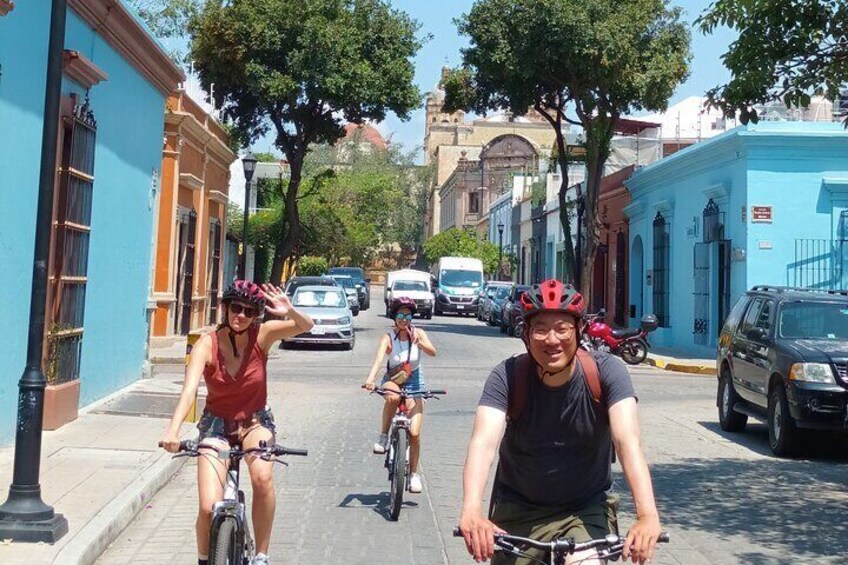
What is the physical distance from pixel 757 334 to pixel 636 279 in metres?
21.6

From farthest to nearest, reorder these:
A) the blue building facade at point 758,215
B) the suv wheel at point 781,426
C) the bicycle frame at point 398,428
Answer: the blue building facade at point 758,215, the suv wheel at point 781,426, the bicycle frame at point 398,428

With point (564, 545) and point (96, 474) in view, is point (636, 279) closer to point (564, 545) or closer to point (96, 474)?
point (96, 474)

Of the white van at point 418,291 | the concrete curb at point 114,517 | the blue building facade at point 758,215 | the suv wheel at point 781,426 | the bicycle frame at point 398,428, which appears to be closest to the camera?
the concrete curb at point 114,517

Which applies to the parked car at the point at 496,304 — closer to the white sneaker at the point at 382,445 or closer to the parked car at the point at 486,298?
the parked car at the point at 486,298

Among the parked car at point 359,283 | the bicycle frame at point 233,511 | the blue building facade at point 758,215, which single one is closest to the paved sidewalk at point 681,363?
the blue building facade at point 758,215

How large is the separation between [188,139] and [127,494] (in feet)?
59.2

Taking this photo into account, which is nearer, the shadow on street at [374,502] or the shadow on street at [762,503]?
the shadow on street at [762,503]

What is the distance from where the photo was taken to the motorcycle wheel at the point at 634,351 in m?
24.2

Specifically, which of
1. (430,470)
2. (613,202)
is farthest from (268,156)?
(430,470)

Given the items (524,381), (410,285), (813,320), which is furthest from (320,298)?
(524,381)

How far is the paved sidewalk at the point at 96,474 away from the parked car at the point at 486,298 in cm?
2787

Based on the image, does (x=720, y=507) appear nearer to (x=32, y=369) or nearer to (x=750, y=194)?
(x=32, y=369)

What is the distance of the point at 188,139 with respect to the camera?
82.1 ft

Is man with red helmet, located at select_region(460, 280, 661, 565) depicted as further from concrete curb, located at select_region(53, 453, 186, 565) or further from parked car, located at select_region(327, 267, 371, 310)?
parked car, located at select_region(327, 267, 371, 310)
